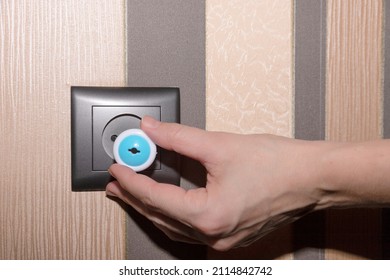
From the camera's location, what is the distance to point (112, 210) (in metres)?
0.66

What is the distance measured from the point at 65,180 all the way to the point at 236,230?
0.90 ft

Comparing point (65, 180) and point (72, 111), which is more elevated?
point (72, 111)

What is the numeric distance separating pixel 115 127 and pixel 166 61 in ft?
0.42

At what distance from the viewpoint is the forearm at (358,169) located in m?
0.55

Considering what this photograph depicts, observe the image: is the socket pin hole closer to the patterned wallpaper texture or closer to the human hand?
the human hand

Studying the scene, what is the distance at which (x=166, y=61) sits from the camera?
25.8 inches

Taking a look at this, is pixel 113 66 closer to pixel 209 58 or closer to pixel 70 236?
pixel 209 58

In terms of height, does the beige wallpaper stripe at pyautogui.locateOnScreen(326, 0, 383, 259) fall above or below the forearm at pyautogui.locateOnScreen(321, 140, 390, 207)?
above

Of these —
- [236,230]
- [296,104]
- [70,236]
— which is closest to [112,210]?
[70,236]

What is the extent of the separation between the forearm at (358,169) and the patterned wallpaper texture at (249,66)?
14cm

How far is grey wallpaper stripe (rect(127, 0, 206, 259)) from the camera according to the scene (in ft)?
2.13

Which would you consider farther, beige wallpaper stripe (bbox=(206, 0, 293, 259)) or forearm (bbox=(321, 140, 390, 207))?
beige wallpaper stripe (bbox=(206, 0, 293, 259))

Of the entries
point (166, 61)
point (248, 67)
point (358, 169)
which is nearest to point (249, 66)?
point (248, 67)

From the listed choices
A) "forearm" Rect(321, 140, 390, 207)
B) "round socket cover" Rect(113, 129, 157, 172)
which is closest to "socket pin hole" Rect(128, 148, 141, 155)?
"round socket cover" Rect(113, 129, 157, 172)
